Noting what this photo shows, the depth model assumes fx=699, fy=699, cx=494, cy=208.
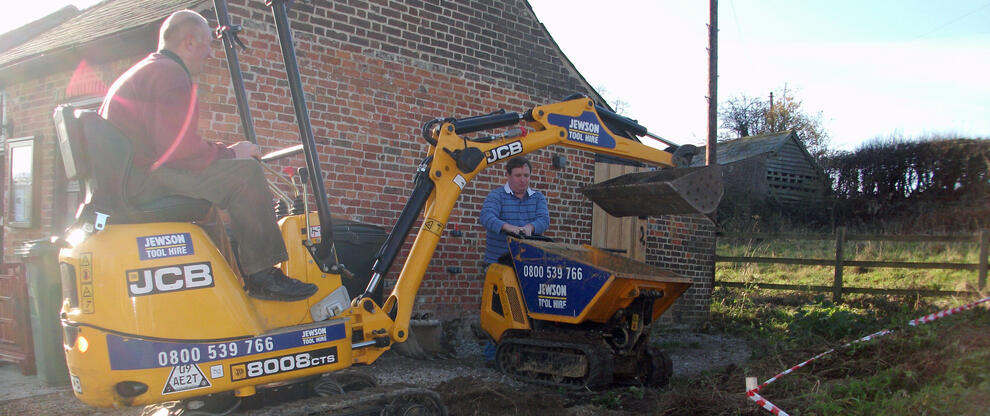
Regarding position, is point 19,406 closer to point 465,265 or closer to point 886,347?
point 465,265

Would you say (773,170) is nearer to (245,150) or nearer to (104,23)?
(104,23)

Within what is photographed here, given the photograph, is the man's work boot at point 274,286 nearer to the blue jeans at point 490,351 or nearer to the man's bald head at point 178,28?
the man's bald head at point 178,28

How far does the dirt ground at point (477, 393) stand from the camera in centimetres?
467

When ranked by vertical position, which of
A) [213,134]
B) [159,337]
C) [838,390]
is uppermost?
[213,134]

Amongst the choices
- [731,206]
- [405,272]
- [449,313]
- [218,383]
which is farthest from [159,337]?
[731,206]

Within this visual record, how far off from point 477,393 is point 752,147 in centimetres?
2735

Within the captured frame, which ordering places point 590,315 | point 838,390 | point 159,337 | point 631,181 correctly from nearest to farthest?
point 159,337 < point 838,390 < point 590,315 < point 631,181

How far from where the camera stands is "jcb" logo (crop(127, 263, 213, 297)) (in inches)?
127

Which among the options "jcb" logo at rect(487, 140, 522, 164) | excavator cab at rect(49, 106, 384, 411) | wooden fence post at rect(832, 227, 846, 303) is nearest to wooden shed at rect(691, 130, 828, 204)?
wooden fence post at rect(832, 227, 846, 303)

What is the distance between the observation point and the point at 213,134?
6.23 m

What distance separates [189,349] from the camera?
131 inches

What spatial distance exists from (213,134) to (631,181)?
3738 mm

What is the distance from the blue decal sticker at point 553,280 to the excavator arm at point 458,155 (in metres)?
0.96

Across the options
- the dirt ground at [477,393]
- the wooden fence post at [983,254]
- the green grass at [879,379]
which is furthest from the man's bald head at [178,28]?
the wooden fence post at [983,254]
